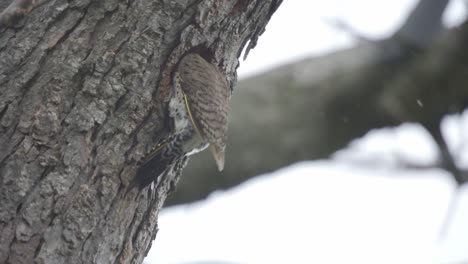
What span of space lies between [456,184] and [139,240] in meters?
1.38

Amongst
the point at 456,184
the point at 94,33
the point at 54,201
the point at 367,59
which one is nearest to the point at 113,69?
the point at 94,33

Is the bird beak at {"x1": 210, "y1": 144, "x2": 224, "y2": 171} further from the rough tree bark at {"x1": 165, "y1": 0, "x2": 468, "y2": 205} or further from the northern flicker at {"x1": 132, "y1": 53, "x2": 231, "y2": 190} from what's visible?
the rough tree bark at {"x1": 165, "y1": 0, "x2": 468, "y2": 205}

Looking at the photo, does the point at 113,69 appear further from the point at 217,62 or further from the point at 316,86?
the point at 316,86

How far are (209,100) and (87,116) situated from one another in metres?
0.87

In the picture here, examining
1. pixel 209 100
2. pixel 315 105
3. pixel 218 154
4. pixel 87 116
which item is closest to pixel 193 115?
pixel 209 100

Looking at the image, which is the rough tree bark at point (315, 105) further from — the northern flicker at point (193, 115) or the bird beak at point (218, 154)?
the bird beak at point (218, 154)

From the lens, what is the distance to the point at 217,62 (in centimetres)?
355

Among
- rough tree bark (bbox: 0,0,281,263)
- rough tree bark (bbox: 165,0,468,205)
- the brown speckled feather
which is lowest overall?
rough tree bark (bbox: 165,0,468,205)

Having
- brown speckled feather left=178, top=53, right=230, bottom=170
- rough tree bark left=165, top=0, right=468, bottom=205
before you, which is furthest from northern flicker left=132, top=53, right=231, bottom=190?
rough tree bark left=165, top=0, right=468, bottom=205

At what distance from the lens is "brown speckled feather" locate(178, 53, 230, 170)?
3557 millimetres

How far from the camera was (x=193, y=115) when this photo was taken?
374 cm

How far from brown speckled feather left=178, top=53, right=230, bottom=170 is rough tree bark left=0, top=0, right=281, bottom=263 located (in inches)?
8.1

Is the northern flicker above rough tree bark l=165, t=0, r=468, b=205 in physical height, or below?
above

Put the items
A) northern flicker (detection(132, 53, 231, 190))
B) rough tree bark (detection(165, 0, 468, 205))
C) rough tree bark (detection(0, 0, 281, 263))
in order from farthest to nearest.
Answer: rough tree bark (detection(165, 0, 468, 205)), northern flicker (detection(132, 53, 231, 190)), rough tree bark (detection(0, 0, 281, 263))
